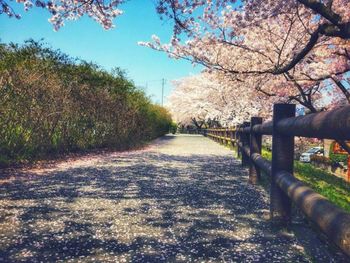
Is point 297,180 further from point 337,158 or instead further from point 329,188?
point 337,158

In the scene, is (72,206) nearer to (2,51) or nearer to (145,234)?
(145,234)

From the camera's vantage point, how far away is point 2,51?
38.3ft

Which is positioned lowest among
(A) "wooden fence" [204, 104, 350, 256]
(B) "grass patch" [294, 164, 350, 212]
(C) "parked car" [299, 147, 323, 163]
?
(C) "parked car" [299, 147, 323, 163]

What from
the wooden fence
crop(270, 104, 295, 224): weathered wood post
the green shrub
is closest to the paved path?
crop(270, 104, 295, 224): weathered wood post

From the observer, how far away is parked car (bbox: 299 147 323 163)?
159 ft

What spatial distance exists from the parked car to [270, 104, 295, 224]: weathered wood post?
47.3 meters

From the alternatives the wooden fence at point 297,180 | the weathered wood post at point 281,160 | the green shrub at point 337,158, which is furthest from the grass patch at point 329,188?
the green shrub at point 337,158

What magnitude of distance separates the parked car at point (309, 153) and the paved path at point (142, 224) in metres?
45.4

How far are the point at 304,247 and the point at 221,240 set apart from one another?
2.37 feet

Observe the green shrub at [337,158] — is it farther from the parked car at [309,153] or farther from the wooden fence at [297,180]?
the wooden fence at [297,180]

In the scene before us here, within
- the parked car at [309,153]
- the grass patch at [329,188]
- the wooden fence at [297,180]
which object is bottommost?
the parked car at [309,153]

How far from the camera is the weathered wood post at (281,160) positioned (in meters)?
3.49

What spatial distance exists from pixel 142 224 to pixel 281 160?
1.60m

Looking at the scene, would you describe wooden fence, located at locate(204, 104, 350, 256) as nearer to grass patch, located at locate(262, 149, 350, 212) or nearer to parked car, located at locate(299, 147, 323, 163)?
grass patch, located at locate(262, 149, 350, 212)
